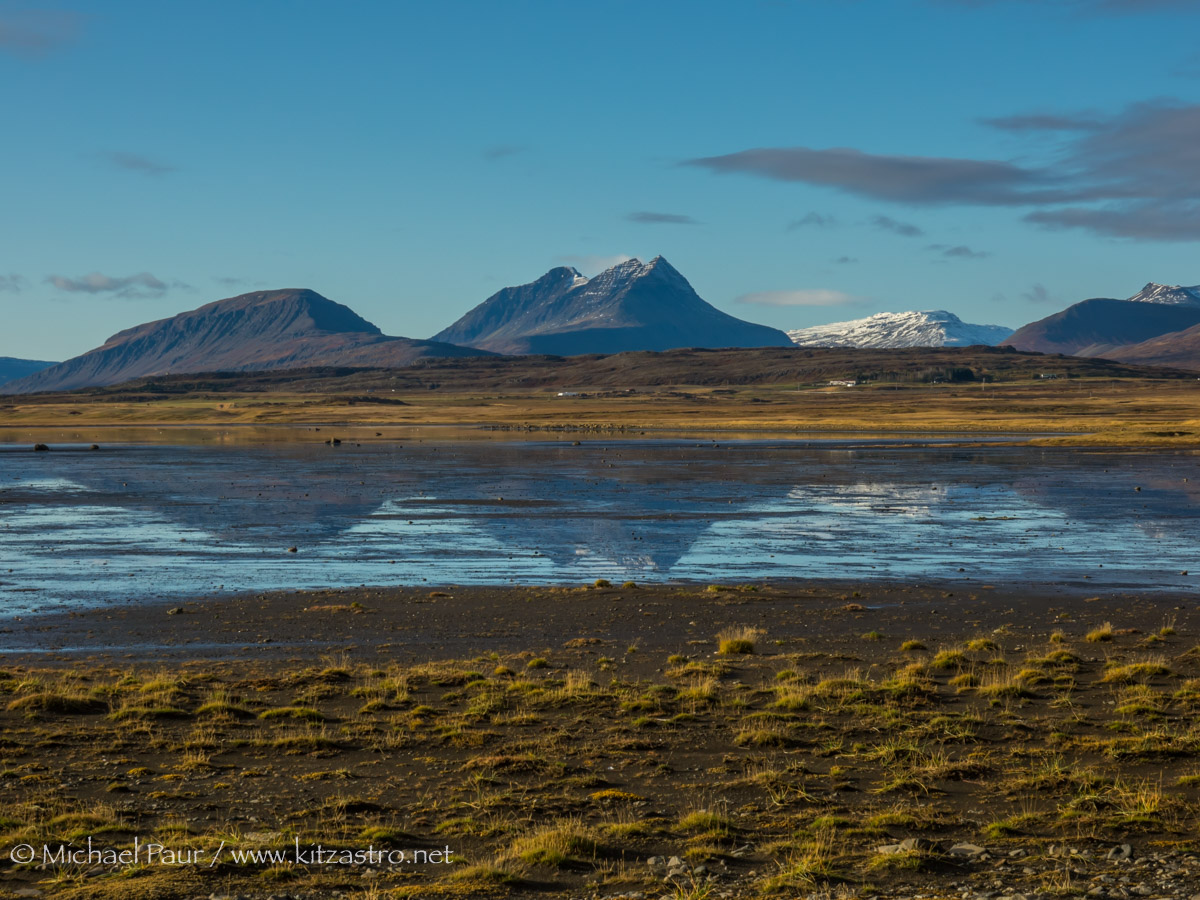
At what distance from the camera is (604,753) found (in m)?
14.3

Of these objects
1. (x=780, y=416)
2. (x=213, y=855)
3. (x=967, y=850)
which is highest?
(x=780, y=416)

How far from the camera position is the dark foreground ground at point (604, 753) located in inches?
409

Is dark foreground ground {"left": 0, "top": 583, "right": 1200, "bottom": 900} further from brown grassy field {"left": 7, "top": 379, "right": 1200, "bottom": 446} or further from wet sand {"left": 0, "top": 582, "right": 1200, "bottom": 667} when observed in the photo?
brown grassy field {"left": 7, "top": 379, "right": 1200, "bottom": 446}

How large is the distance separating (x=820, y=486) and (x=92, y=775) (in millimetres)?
45144

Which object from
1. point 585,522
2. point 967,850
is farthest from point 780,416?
point 967,850

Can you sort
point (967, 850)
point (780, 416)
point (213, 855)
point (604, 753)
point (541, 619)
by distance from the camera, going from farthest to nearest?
point (780, 416), point (541, 619), point (604, 753), point (967, 850), point (213, 855)

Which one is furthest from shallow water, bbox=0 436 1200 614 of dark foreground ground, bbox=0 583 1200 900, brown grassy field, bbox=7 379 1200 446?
brown grassy field, bbox=7 379 1200 446

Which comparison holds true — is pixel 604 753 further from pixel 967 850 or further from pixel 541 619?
pixel 541 619

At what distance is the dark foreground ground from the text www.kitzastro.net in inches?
1.6

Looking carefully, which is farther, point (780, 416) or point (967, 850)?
point (780, 416)

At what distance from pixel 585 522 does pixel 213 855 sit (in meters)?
31.1

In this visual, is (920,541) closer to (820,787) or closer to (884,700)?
(884,700)

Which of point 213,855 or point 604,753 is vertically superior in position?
point 213,855

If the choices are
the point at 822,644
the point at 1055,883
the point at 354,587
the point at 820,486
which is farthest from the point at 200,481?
the point at 1055,883
